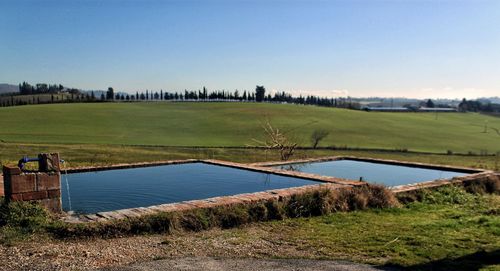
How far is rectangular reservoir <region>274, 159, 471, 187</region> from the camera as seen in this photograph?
479 inches

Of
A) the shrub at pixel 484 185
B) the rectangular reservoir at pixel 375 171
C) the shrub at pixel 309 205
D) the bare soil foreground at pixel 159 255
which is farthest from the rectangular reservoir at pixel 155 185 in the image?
the shrub at pixel 484 185

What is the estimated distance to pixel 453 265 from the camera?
16.1 feet

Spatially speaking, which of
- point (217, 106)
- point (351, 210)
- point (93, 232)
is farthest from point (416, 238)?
point (217, 106)

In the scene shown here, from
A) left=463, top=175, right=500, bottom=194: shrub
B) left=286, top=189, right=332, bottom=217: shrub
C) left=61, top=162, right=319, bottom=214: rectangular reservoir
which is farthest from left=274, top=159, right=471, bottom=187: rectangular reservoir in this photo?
left=286, top=189, right=332, bottom=217: shrub

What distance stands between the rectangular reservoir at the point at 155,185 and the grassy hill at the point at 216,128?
2000 cm

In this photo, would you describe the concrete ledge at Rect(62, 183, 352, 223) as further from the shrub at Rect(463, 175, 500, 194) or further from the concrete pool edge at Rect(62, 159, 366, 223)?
the shrub at Rect(463, 175, 500, 194)

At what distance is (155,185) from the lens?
9930 mm

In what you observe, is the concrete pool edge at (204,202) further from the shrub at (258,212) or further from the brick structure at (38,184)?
the brick structure at (38,184)

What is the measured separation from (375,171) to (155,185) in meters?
6.81

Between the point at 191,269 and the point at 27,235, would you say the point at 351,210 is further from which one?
the point at 27,235

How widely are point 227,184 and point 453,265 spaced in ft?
19.5

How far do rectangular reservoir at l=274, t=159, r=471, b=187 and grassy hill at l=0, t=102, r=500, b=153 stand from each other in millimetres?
17402

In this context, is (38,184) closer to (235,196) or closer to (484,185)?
(235,196)

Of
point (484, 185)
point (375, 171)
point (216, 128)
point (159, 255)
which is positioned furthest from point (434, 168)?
point (216, 128)
